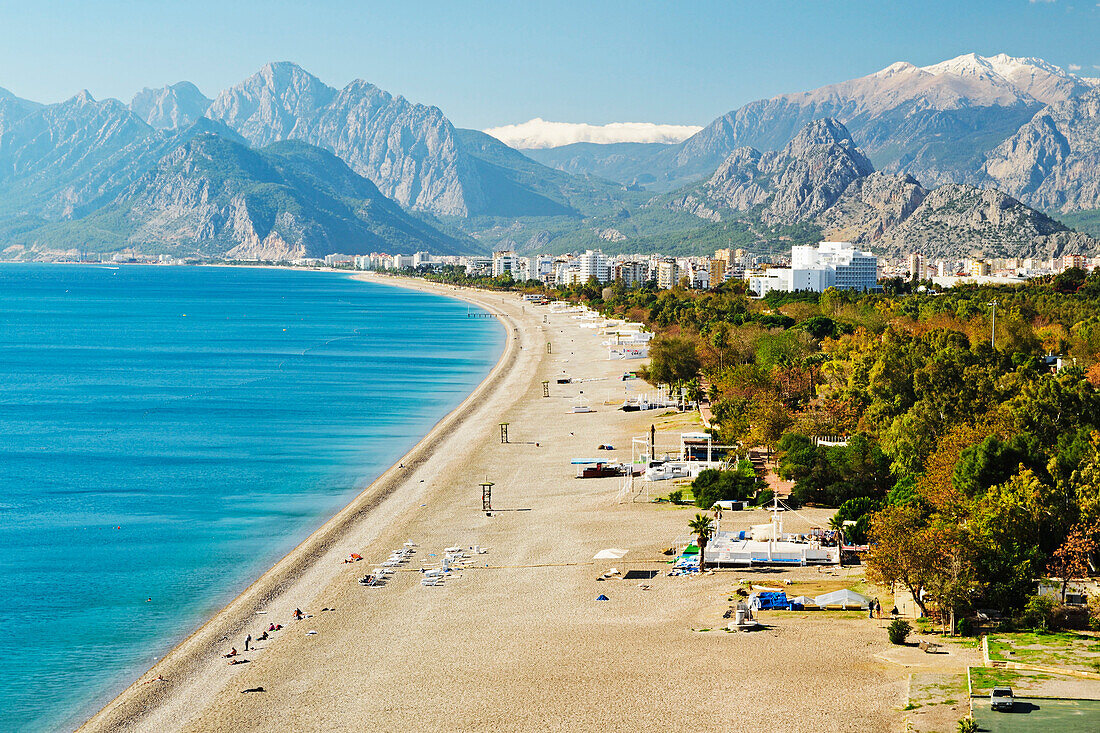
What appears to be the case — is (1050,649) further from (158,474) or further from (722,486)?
(158,474)

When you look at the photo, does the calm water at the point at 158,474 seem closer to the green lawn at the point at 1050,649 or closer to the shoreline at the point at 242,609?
the shoreline at the point at 242,609

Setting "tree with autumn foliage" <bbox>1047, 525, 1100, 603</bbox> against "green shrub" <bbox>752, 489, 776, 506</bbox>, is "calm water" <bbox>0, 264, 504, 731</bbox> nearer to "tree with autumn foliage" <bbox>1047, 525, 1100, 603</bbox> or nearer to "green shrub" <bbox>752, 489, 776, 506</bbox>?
"green shrub" <bbox>752, 489, 776, 506</bbox>

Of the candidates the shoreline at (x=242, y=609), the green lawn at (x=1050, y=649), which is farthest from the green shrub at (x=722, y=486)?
the green lawn at (x=1050, y=649)

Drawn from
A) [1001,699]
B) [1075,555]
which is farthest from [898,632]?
[1075,555]

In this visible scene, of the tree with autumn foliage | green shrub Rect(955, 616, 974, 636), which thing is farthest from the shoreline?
the tree with autumn foliage

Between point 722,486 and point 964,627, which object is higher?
point 722,486

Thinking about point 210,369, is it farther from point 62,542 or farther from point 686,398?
point 62,542

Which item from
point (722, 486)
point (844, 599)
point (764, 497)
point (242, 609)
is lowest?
point (242, 609)
